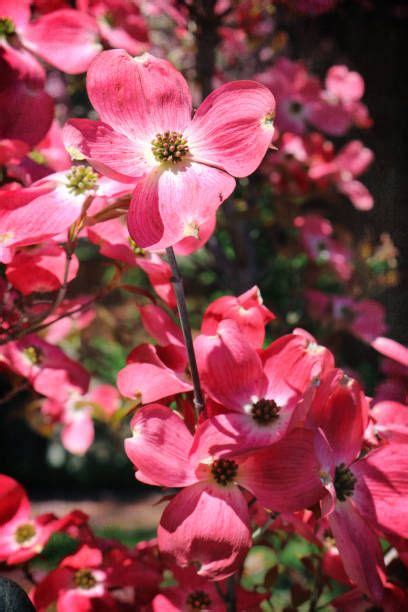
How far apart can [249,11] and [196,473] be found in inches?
44.9

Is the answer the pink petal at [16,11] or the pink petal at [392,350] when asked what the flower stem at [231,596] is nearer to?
the pink petal at [392,350]

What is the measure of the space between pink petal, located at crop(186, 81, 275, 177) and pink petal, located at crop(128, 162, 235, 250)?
0.01m

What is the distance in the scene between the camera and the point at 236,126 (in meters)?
0.41

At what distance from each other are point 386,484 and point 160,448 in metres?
0.17

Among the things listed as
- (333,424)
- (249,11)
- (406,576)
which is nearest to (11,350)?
(333,424)

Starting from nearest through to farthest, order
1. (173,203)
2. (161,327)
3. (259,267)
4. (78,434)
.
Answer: (173,203), (161,327), (78,434), (259,267)

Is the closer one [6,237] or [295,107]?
[6,237]

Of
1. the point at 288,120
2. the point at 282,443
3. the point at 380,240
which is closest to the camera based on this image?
the point at 282,443

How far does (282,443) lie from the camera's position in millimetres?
399

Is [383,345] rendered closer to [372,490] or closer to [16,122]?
[372,490]

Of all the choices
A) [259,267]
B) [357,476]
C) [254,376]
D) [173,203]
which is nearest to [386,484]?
[357,476]

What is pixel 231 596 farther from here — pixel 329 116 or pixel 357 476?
pixel 329 116

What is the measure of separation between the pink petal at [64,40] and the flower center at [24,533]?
0.45 m

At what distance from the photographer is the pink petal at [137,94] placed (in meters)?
0.41
